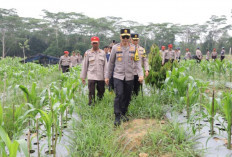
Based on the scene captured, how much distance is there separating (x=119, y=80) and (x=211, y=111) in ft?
4.97

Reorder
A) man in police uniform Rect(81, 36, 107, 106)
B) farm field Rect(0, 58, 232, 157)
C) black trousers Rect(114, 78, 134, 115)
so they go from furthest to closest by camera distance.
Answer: man in police uniform Rect(81, 36, 107, 106) < black trousers Rect(114, 78, 134, 115) < farm field Rect(0, 58, 232, 157)

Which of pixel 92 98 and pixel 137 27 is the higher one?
pixel 137 27

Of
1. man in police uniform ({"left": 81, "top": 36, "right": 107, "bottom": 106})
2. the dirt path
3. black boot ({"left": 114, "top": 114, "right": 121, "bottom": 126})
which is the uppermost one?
man in police uniform ({"left": 81, "top": 36, "right": 107, "bottom": 106})

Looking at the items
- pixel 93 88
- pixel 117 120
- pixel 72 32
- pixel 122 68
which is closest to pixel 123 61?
pixel 122 68

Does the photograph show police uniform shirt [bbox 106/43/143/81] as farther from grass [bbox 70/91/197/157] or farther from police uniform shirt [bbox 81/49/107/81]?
police uniform shirt [bbox 81/49/107/81]

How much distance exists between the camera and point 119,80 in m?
3.59

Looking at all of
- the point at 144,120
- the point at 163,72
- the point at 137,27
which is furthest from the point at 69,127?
the point at 137,27

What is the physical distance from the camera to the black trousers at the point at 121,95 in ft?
11.6

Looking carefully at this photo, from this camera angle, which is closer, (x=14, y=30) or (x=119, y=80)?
(x=119, y=80)

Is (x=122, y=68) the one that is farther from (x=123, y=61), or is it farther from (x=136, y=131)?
(x=136, y=131)

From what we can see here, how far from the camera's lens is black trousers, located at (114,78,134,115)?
3.55 m

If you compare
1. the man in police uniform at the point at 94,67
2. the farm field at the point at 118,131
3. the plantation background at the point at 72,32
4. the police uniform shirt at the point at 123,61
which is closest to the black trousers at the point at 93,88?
the man in police uniform at the point at 94,67

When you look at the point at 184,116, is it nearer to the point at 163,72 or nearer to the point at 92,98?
the point at 163,72

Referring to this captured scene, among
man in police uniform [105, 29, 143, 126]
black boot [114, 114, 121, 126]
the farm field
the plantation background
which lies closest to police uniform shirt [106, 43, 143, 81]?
man in police uniform [105, 29, 143, 126]
